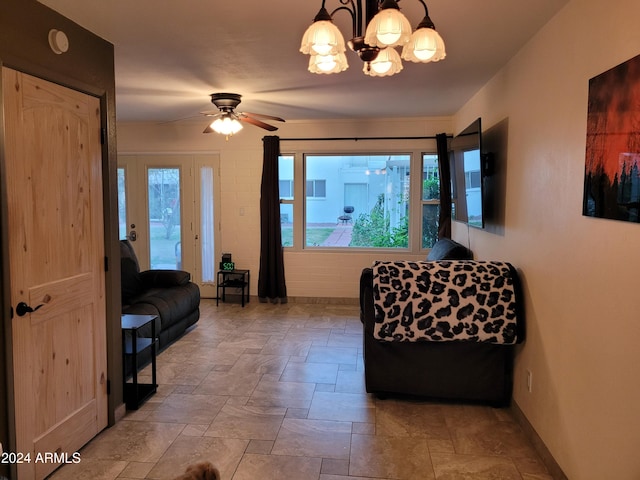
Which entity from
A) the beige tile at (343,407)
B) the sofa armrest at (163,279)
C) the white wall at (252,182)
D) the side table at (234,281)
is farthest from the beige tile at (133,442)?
the white wall at (252,182)

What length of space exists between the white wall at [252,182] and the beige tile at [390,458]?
11.5ft

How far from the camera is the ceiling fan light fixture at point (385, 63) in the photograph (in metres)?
2.05

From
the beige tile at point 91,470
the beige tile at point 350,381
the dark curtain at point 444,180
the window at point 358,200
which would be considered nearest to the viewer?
the beige tile at point 91,470

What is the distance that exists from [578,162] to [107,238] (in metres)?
2.72

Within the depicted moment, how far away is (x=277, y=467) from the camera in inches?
96.6

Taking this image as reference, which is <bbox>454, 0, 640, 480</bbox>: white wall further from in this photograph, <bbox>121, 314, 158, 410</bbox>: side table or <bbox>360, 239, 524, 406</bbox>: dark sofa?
<bbox>121, 314, 158, 410</bbox>: side table

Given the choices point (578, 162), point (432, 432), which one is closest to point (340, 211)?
point (432, 432)

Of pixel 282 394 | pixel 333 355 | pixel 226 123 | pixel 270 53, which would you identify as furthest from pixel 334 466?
pixel 226 123

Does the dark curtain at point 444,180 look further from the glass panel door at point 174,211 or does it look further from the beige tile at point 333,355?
the glass panel door at point 174,211

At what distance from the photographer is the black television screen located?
3.33 metres

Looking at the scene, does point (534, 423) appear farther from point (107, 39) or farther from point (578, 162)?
point (107, 39)

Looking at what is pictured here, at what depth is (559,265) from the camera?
235 cm

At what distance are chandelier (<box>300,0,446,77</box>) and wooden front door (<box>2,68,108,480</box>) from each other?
1.43m

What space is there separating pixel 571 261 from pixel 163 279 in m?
4.05
